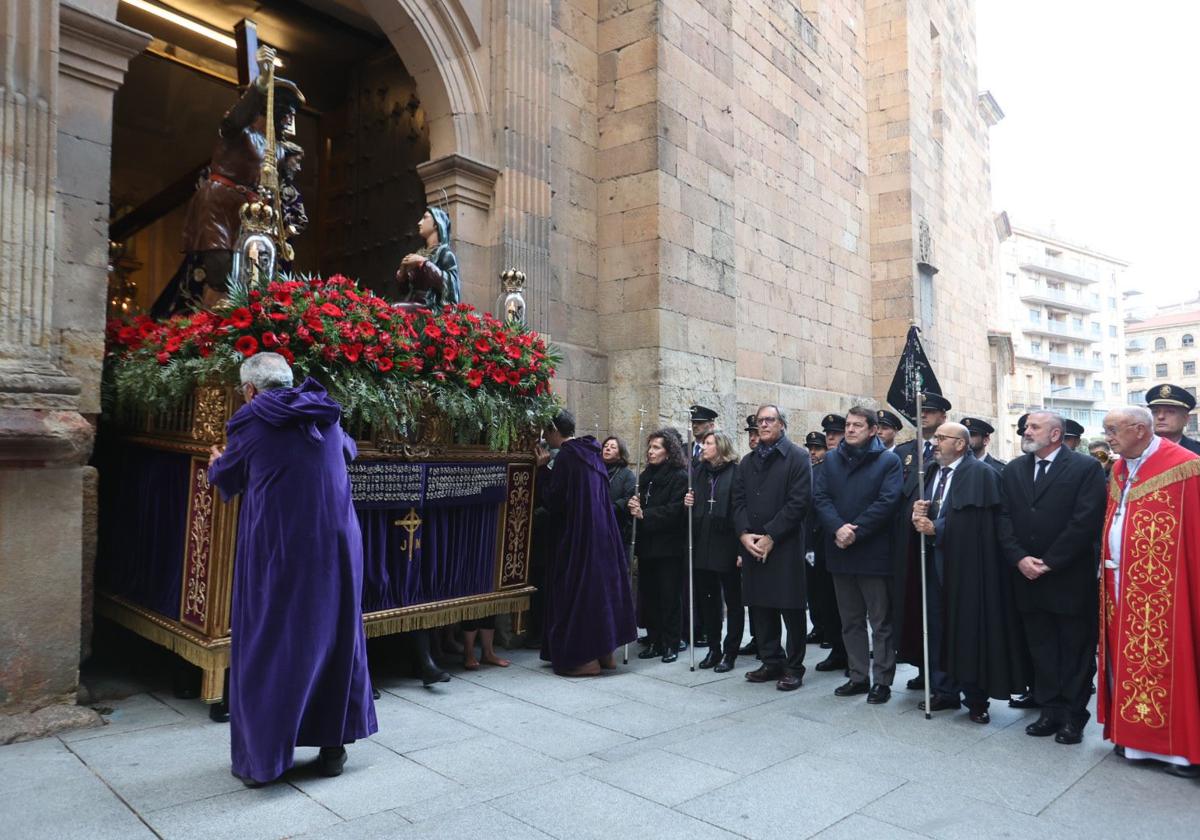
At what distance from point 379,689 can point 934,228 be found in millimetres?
14485

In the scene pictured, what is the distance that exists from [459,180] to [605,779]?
537cm

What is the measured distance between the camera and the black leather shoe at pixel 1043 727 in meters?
4.63

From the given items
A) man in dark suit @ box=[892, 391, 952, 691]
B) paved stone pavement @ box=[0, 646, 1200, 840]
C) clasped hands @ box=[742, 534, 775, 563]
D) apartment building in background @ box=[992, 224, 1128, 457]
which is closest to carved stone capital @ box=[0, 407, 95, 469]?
paved stone pavement @ box=[0, 646, 1200, 840]

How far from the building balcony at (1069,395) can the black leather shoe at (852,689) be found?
6525 cm

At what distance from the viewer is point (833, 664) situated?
20.2ft

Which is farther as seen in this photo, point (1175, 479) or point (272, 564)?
point (1175, 479)

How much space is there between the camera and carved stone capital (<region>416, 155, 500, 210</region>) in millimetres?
7414

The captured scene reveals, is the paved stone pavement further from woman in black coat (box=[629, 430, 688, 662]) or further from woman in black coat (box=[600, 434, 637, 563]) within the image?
woman in black coat (box=[600, 434, 637, 563])

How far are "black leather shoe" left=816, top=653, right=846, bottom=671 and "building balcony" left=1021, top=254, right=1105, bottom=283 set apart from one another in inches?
2570

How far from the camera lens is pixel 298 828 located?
319 cm

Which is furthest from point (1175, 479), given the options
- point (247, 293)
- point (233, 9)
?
point (233, 9)

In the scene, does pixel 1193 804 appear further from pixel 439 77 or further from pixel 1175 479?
pixel 439 77

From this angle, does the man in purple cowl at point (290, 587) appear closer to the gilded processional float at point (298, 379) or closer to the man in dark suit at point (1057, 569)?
the gilded processional float at point (298, 379)

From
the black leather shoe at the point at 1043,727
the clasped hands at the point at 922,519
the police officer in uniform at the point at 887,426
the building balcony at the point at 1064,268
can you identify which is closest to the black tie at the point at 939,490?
the clasped hands at the point at 922,519
